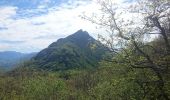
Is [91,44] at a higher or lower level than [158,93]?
higher

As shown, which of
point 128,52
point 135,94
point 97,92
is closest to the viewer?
point 128,52

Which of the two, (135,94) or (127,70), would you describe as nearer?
(127,70)

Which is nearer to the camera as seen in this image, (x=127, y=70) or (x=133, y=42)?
(x=133, y=42)

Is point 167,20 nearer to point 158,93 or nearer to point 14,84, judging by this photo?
point 158,93

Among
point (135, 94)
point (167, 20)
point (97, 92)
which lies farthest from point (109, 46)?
point (97, 92)

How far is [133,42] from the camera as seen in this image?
19.5 metres

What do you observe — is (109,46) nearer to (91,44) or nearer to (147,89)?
(91,44)

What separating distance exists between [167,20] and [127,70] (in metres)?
4.05

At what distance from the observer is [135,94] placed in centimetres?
2831

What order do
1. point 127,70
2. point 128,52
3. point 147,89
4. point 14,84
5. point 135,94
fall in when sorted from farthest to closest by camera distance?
point 14,84 → point 135,94 → point 147,89 → point 127,70 → point 128,52

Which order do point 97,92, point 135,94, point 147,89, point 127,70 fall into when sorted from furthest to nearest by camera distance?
1. point 97,92
2. point 135,94
3. point 147,89
4. point 127,70

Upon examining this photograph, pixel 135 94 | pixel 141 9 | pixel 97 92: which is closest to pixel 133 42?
pixel 141 9

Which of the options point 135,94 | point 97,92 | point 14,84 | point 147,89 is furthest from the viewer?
point 14,84

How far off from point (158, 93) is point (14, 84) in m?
180
